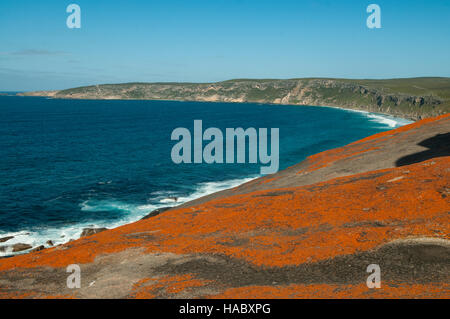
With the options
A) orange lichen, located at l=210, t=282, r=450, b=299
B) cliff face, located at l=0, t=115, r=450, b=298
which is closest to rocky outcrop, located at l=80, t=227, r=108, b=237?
cliff face, located at l=0, t=115, r=450, b=298

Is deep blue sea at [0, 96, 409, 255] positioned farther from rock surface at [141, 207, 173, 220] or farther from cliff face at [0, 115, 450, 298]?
cliff face at [0, 115, 450, 298]

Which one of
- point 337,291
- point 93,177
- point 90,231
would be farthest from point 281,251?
point 93,177

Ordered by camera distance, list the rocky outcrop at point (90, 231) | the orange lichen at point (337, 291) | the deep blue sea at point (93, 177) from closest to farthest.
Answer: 1. the orange lichen at point (337, 291)
2. the rocky outcrop at point (90, 231)
3. the deep blue sea at point (93, 177)

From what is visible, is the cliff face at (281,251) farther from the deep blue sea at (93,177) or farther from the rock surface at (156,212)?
the deep blue sea at (93,177)

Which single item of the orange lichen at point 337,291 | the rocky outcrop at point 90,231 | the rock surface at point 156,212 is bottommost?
the rocky outcrop at point 90,231

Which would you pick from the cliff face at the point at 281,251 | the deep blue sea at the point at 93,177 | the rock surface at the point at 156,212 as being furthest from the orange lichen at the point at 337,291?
the deep blue sea at the point at 93,177

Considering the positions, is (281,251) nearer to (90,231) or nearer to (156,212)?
(90,231)

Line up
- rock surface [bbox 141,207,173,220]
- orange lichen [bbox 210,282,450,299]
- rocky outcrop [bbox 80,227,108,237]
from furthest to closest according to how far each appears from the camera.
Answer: rock surface [bbox 141,207,173,220], rocky outcrop [bbox 80,227,108,237], orange lichen [bbox 210,282,450,299]

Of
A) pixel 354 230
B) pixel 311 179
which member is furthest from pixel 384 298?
pixel 311 179
